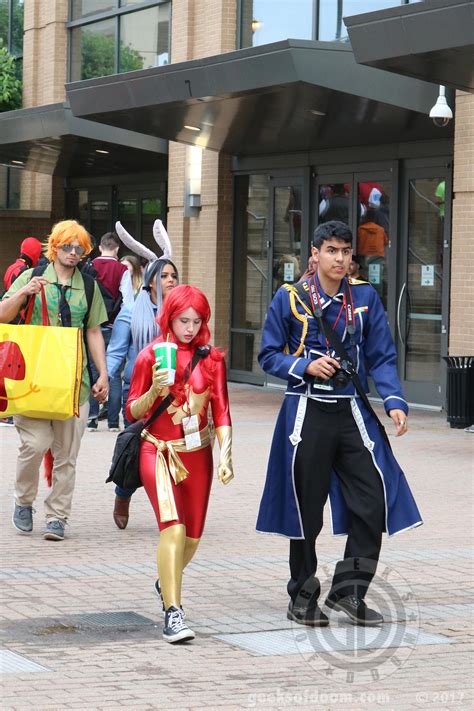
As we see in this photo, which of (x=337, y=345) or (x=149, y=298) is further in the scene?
(x=149, y=298)

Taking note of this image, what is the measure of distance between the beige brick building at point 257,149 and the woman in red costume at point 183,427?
7.07 metres

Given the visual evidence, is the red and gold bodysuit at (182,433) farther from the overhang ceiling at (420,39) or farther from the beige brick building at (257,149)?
the beige brick building at (257,149)

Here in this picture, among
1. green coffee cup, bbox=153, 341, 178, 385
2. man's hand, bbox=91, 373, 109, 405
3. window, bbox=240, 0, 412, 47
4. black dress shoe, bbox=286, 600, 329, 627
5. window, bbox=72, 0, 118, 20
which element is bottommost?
black dress shoe, bbox=286, 600, 329, 627

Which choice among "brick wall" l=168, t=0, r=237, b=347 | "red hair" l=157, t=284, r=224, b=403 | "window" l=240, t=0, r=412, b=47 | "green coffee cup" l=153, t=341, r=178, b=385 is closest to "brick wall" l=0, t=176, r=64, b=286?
"brick wall" l=168, t=0, r=237, b=347

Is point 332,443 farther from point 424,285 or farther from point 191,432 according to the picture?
point 424,285

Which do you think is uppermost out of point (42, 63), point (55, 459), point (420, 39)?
point (42, 63)

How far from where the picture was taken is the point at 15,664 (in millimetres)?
5578

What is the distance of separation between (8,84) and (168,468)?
70.9ft

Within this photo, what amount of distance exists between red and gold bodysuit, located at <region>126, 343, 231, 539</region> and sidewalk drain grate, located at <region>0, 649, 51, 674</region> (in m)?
0.91

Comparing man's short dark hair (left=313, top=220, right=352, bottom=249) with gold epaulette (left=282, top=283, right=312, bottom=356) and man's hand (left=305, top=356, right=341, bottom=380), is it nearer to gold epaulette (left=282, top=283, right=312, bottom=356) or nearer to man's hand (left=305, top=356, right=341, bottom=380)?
gold epaulette (left=282, top=283, right=312, bottom=356)

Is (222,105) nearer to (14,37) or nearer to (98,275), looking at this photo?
(98,275)

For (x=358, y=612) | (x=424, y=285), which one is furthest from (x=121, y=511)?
(x=424, y=285)

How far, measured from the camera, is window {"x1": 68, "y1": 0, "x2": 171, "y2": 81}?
2203cm

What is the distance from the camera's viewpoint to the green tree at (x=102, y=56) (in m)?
23.0
